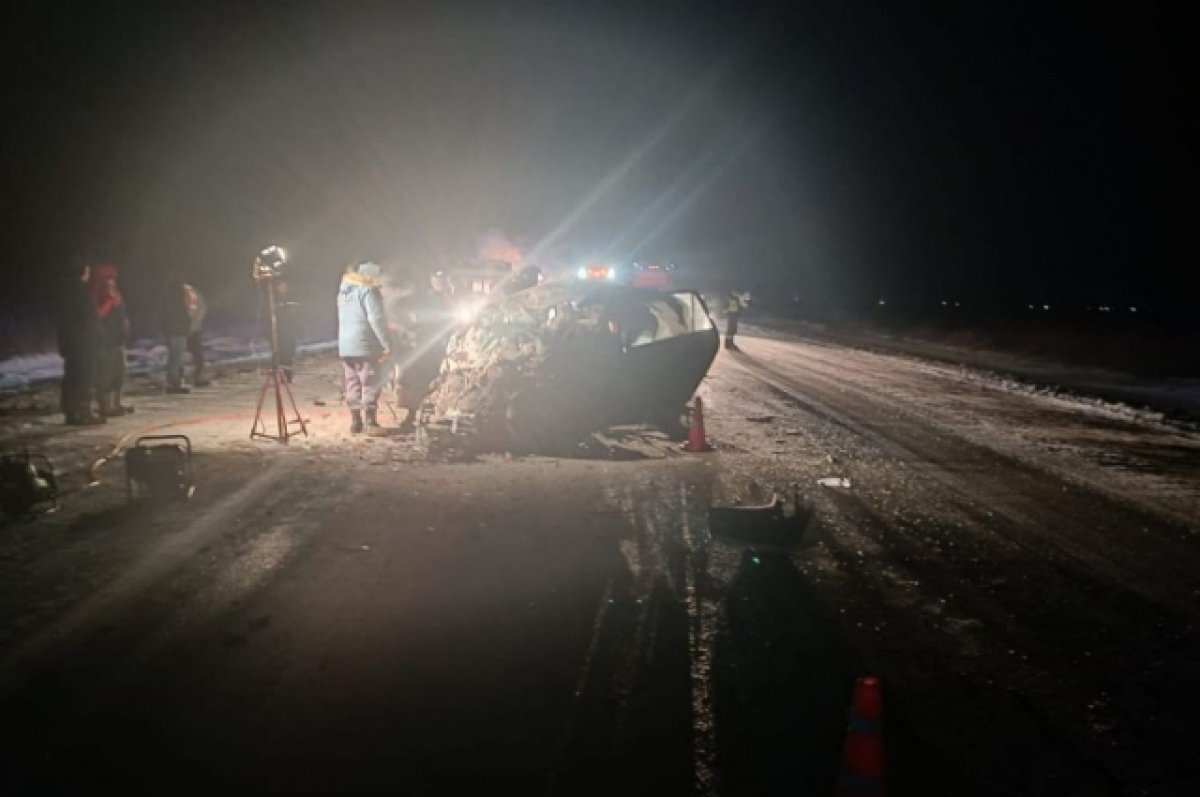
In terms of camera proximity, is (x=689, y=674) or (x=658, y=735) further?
(x=689, y=674)

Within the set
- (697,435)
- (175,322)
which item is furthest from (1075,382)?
(175,322)

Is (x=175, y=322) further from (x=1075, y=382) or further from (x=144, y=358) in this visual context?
(x=1075, y=382)

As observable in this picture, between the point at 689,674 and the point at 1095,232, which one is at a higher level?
the point at 1095,232

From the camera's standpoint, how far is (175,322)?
51.0 ft

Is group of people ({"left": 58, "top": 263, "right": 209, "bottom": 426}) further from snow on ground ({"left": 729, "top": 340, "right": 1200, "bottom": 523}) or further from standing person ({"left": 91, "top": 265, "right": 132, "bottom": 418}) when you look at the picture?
snow on ground ({"left": 729, "top": 340, "right": 1200, "bottom": 523})

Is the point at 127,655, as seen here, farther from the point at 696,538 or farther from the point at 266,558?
the point at 696,538

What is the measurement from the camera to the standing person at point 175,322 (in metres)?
15.6

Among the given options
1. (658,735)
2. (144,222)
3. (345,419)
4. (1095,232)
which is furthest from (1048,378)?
(1095,232)

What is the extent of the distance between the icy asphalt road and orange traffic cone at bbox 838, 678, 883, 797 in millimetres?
466

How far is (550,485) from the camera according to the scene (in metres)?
9.18

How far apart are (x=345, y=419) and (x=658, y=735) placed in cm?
952

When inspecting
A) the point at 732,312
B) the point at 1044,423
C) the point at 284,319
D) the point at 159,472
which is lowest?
the point at 1044,423

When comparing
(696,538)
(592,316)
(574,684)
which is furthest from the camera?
(592,316)

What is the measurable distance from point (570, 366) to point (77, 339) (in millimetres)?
5895
